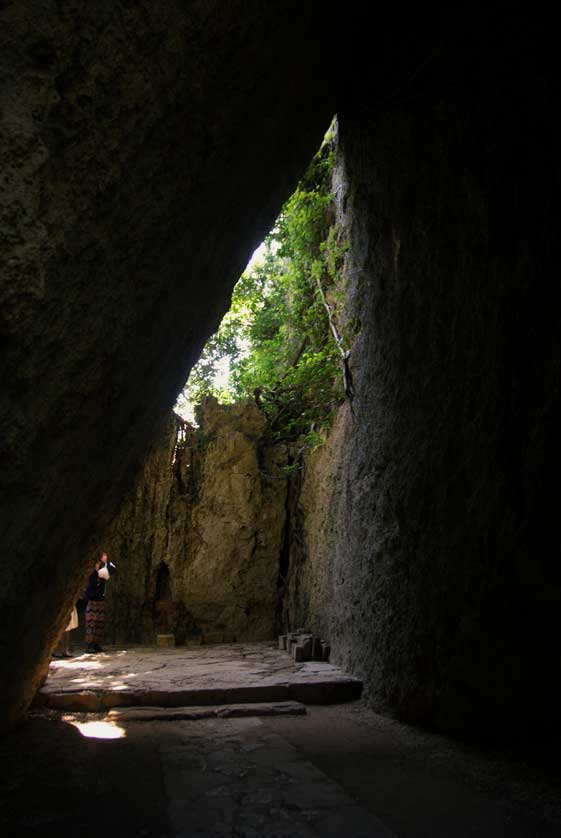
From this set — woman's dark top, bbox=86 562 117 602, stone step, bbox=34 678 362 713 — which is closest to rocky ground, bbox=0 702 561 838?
stone step, bbox=34 678 362 713

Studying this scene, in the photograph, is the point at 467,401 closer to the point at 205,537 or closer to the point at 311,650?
the point at 311,650

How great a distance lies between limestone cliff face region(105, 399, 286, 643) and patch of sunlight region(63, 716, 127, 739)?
19.0 feet

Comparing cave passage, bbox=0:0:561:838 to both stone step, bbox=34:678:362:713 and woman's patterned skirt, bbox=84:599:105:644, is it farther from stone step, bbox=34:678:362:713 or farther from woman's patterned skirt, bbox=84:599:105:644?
woman's patterned skirt, bbox=84:599:105:644

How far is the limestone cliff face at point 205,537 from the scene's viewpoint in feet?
35.3

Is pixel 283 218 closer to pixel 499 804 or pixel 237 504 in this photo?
pixel 237 504

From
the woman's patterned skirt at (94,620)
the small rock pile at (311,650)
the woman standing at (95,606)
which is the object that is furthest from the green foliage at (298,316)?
the woman's patterned skirt at (94,620)

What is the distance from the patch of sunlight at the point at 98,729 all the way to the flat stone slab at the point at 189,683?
1.42ft

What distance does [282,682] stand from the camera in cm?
575

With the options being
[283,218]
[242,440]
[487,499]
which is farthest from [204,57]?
[242,440]

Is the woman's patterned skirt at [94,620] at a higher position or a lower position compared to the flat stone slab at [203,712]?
higher

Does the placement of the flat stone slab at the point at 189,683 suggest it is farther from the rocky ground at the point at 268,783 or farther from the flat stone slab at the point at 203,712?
the rocky ground at the point at 268,783

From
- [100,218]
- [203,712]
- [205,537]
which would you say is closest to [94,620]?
[205,537]

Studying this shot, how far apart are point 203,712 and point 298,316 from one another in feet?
19.9

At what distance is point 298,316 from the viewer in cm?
926
